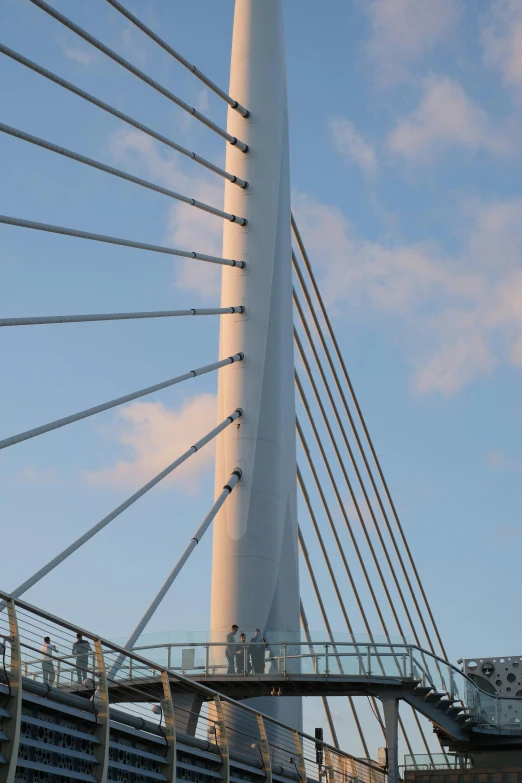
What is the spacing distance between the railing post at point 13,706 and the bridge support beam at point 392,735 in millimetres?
11813

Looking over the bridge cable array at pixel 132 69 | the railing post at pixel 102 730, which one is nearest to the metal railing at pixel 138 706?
the railing post at pixel 102 730

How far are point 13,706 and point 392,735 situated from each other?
1221cm

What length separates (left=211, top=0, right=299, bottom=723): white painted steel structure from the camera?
2541 cm

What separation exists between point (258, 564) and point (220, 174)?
8247 mm

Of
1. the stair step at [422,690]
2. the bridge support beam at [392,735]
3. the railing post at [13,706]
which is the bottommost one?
the railing post at [13,706]

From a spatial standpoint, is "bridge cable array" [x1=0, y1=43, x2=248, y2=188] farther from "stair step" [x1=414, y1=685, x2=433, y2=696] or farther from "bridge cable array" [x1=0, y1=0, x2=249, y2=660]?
"stair step" [x1=414, y1=685, x2=433, y2=696]

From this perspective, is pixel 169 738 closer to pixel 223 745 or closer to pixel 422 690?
pixel 223 745

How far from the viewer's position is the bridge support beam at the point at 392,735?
21.2 meters

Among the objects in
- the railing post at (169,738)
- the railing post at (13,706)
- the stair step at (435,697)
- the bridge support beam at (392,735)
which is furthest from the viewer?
the stair step at (435,697)

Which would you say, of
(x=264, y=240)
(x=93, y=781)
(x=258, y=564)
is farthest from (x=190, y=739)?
(x=264, y=240)

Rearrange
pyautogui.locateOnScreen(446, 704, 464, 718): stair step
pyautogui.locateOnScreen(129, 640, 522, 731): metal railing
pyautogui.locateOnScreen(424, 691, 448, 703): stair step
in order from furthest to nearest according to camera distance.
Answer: pyautogui.locateOnScreen(446, 704, 464, 718): stair step, pyautogui.locateOnScreen(424, 691, 448, 703): stair step, pyautogui.locateOnScreen(129, 640, 522, 731): metal railing

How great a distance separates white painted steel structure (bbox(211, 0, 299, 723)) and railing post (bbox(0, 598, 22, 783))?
13.1m

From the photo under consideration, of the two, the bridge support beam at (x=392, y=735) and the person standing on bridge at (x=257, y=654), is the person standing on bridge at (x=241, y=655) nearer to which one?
→ the person standing on bridge at (x=257, y=654)

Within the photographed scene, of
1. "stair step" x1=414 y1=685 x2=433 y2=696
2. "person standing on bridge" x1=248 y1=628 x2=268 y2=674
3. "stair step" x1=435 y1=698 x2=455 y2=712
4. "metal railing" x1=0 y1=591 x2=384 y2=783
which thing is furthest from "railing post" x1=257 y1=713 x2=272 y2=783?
"stair step" x1=435 y1=698 x2=455 y2=712
